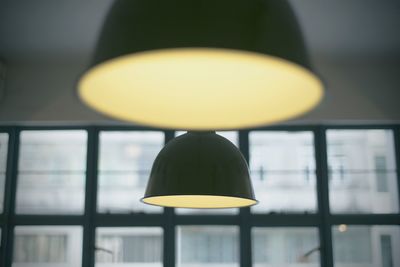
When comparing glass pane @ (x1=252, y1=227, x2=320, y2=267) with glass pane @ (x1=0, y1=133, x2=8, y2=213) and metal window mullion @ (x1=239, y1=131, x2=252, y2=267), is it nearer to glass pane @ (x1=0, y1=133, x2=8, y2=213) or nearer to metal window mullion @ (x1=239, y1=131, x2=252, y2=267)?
metal window mullion @ (x1=239, y1=131, x2=252, y2=267)

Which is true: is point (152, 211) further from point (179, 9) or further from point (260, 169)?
point (179, 9)

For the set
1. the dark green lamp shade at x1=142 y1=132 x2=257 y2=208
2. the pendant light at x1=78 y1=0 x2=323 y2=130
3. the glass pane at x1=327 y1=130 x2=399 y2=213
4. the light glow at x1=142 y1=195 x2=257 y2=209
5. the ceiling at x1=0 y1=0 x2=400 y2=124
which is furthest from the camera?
the glass pane at x1=327 y1=130 x2=399 y2=213

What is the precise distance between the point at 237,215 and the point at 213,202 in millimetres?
2654

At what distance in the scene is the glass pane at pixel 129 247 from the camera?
4.82 m

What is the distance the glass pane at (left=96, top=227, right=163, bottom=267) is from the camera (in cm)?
482

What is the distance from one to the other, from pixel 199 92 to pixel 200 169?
2.81ft

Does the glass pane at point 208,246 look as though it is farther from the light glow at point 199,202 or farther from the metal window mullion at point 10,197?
the light glow at point 199,202

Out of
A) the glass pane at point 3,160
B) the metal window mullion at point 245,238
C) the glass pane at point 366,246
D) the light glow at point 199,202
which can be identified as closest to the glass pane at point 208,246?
the metal window mullion at point 245,238

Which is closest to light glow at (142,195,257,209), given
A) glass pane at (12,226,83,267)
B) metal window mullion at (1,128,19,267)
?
glass pane at (12,226,83,267)

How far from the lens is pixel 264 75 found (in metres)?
0.96

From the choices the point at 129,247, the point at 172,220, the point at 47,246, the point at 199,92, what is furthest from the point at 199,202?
the point at 47,246

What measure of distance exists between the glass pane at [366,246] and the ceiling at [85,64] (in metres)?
0.98

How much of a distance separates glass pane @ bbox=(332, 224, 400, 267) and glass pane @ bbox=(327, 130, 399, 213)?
0.55 feet

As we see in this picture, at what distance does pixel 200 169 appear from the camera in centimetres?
187
